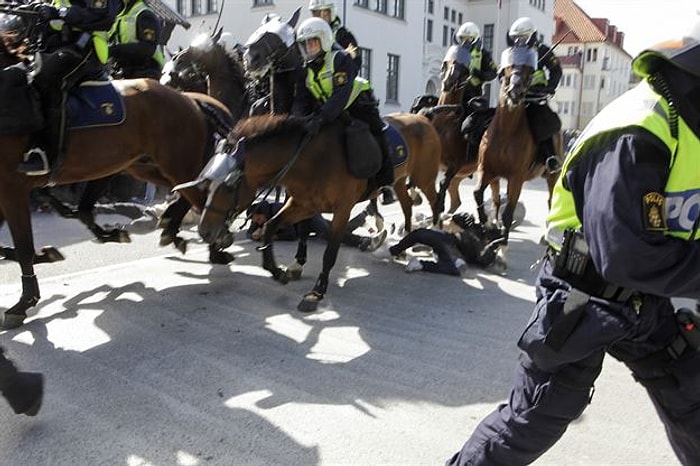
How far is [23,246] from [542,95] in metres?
5.96

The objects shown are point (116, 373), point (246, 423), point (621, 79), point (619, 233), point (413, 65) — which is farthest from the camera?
point (621, 79)

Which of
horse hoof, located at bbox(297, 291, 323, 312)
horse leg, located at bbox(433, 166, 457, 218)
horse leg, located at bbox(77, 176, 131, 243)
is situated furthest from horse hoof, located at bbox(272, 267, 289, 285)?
horse leg, located at bbox(433, 166, 457, 218)

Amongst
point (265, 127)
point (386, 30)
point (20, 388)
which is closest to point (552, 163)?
point (265, 127)

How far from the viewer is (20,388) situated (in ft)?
9.44

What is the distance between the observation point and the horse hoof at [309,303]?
5160mm

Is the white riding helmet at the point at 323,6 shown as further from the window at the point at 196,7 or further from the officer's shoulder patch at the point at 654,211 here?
the window at the point at 196,7

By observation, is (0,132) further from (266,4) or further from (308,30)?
(266,4)

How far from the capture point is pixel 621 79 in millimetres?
63625

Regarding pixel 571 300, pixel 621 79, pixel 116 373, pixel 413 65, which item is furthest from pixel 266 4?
pixel 621 79

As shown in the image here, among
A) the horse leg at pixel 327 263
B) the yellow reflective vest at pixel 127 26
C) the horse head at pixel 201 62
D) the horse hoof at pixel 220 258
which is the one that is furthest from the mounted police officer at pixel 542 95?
the yellow reflective vest at pixel 127 26

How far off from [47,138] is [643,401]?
466 centimetres

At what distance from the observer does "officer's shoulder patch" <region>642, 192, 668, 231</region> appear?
5.69 feet

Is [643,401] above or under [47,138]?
under

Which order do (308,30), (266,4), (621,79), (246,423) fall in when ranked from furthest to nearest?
(621,79) → (266,4) → (308,30) → (246,423)
